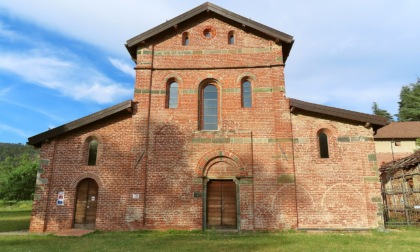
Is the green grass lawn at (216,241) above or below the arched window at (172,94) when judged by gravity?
below

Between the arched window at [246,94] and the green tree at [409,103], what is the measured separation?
42471 mm

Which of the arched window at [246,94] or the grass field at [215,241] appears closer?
the grass field at [215,241]

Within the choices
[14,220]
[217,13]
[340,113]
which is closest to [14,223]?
[14,220]

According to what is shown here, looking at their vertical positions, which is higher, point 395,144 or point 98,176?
point 395,144

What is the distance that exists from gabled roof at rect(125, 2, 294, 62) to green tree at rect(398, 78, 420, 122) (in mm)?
41470

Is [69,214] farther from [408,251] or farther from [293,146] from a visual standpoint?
[408,251]

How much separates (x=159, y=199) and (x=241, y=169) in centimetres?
376

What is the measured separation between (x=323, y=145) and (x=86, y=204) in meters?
10.7

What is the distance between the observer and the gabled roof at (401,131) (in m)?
33.5

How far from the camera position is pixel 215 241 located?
10469 millimetres

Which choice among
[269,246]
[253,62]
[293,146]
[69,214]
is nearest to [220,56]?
[253,62]

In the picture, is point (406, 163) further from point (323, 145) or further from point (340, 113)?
point (340, 113)

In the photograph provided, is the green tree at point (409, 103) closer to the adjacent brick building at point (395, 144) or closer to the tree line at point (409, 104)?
the tree line at point (409, 104)

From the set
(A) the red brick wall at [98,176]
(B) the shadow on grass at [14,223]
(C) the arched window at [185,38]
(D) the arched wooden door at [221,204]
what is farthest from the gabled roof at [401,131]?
(B) the shadow on grass at [14,223]
